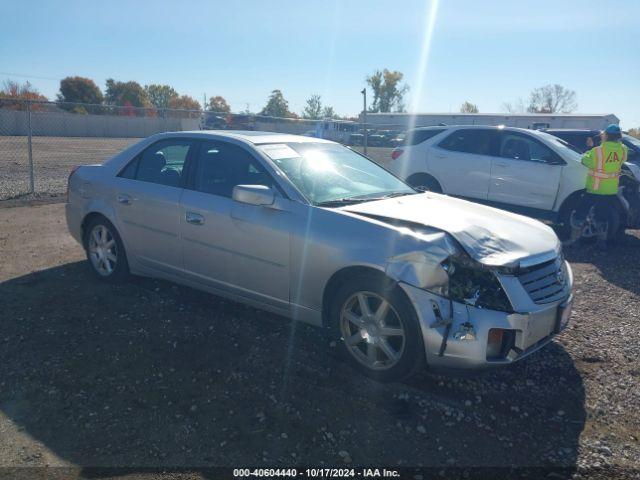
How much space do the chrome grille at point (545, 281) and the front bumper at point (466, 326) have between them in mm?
117

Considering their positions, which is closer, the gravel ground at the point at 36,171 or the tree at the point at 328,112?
the gravel ground at the point at 36,171

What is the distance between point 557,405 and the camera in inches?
140

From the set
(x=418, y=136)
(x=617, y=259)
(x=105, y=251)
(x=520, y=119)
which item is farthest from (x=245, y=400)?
(x=520, y=119)

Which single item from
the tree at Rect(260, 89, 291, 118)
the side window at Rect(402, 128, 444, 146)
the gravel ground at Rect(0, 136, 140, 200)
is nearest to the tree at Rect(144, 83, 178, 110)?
the tree at Rect(260, 89, 291, 118)

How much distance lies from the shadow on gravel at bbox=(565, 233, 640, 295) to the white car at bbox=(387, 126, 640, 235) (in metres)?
0.37

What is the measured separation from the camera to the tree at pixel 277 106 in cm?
5580

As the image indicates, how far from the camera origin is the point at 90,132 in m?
45.2

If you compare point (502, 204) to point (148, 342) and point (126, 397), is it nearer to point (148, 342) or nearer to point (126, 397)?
point (148, 342)

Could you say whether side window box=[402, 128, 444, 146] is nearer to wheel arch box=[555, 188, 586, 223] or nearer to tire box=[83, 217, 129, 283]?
wheel arch box=[555, 188, 586, 223]

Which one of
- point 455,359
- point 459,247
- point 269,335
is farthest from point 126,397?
point 459,247

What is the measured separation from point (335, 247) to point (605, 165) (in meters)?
5.54

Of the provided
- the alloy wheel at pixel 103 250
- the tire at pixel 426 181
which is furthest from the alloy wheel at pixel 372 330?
the tire at pixel 426 181

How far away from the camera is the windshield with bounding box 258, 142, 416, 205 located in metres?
4.36

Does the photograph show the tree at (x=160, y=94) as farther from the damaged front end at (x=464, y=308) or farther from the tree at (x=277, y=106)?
the damaged front end at (x=464, y=308)
